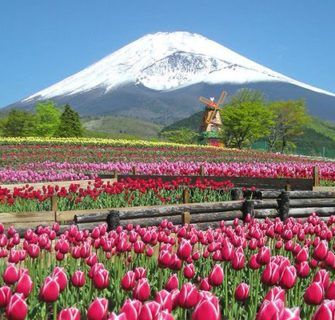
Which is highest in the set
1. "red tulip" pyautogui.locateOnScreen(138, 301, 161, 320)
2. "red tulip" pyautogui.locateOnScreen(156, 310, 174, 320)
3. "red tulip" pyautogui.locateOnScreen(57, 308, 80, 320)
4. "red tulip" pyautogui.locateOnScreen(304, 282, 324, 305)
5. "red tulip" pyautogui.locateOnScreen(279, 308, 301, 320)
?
"red tulip" pyautogui.locateOnScreen(279, 308, 301, 320)

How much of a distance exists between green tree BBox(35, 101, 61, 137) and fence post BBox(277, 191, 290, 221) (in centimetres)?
8197

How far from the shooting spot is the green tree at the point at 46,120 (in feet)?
305

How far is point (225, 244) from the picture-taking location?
590 cm

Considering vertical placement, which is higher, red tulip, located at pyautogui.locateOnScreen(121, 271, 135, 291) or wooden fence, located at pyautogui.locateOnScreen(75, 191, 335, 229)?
red tulip, located at pyautogui.locateOnScreen(121, 271, 135, 291)

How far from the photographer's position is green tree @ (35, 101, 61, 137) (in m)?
93.0

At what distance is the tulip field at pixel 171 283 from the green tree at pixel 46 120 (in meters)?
86.6

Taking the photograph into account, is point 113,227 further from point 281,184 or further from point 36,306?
point 281,184

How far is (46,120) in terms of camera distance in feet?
314

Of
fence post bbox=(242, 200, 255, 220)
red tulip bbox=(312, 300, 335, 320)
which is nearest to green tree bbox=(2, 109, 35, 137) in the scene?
fence post bbox=(242, 200, 255, 220)

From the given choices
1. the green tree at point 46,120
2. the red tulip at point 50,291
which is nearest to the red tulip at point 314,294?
the red tulip at point 50,291

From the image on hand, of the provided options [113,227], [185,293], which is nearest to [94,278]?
[185,293]

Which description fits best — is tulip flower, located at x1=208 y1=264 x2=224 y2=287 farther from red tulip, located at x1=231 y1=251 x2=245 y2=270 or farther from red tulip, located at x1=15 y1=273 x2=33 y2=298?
red tulip, located at x1=15 y1=273 x2=33 y2=298

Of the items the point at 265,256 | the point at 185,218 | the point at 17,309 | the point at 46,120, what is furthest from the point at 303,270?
the point at 46,120

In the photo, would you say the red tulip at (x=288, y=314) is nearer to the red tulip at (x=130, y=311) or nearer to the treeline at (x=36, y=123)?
the red tulip at (x=130, y=311)
